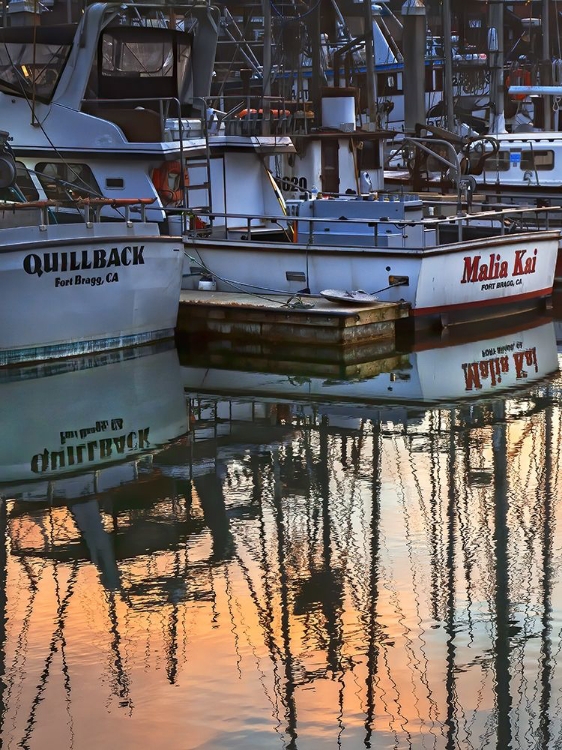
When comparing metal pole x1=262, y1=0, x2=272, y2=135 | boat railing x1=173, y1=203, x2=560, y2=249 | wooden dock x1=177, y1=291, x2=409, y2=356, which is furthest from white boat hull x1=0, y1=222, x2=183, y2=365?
metal pole x1=262, y1=0, x2=272, y2=135

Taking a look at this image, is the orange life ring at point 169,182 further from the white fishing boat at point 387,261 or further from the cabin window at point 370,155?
the cabin window at point 370,155

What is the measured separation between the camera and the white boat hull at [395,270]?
17.3 m

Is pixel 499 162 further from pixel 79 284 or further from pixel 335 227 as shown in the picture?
pixel 79 284

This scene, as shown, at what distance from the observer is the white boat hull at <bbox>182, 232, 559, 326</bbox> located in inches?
683

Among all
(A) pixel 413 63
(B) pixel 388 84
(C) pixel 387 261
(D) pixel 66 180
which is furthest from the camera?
(B) pixel 388 84

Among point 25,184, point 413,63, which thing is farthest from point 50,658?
point 413,63

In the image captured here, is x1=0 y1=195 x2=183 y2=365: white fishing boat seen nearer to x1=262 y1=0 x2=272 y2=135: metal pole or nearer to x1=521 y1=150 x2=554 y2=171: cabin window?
x1=262 y1=0 x2=272 y2=135: metal pole

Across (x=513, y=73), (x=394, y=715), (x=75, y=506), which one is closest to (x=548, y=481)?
(x=75, y=506)

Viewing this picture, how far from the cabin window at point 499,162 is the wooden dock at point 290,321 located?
951 centimetres

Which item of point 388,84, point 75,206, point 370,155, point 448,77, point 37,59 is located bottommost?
point 75,206

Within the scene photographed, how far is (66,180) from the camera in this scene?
1834 centimetres

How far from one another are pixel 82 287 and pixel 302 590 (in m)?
7.98

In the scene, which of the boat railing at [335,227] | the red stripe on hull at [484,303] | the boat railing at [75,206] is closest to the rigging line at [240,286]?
the boat railing at [335,227]

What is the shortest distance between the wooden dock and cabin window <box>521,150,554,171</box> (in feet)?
31.5
